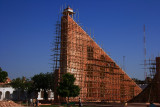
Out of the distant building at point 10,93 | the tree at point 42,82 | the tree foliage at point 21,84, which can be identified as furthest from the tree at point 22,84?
the tree at point 42,82

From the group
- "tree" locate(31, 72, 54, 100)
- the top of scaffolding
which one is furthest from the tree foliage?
the top of scaffolding

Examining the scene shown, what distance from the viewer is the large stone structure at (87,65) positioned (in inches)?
1581

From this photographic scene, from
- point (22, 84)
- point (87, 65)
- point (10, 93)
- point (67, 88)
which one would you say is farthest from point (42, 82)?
point (67, 88)

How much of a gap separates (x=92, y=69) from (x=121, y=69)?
27.7ft

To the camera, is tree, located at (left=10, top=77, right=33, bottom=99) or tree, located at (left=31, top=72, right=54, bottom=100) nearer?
tree, located at (left=31, top=72, right=54, bottom=100)

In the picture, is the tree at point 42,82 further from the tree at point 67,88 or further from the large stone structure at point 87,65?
the tree at point 67,88

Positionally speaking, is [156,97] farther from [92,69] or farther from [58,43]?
[58,43]

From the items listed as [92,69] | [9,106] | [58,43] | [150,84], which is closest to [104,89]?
[92,69]

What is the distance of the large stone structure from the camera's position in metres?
40.2

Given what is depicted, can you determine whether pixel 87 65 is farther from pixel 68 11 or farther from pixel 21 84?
pixel 21 84

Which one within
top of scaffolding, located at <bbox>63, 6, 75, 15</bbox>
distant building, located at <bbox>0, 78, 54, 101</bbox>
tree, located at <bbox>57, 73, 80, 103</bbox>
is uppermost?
top of scaffolding, located at <bbox>63, 6, 75, 15</bbox>

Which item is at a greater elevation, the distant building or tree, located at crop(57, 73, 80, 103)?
tree, located at crop(57, 73, 80, 103)

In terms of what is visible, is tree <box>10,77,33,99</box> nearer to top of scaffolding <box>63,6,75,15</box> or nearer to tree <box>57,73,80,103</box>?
top of scaffolding <box>63,6,75,15</box>

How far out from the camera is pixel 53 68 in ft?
131
